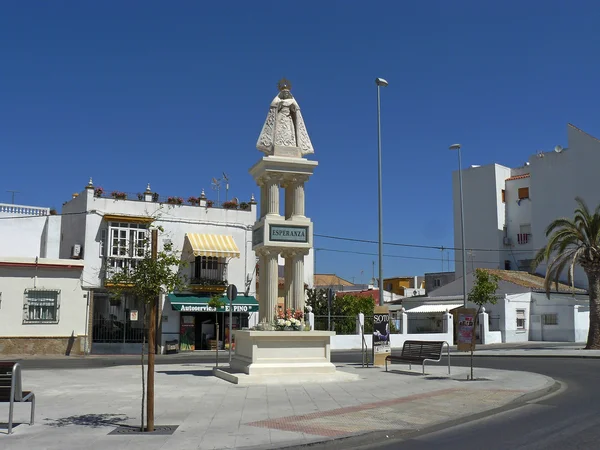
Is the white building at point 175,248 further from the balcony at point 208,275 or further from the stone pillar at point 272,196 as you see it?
the stone pillar at point 272,196

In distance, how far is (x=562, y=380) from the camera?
56.9 feet

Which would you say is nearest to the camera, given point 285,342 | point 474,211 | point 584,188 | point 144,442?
point 144,442

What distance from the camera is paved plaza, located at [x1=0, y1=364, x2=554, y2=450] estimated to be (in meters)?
8.87

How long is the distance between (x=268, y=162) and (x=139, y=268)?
28.9 feet

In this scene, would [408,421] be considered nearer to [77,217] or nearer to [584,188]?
[77,217]

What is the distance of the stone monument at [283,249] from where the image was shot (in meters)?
16.3

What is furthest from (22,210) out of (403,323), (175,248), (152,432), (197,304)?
(152,432)

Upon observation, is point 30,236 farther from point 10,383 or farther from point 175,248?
point 10,383

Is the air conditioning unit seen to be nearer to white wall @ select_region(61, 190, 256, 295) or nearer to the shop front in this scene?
white wall @ select_region(61, 190, 256, 295)

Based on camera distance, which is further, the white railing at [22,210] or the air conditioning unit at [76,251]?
the white railing at [22,210]

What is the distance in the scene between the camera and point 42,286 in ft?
107

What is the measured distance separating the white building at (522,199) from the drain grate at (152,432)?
47663 millimetres

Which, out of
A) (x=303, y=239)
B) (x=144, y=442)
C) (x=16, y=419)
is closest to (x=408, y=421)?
(x=144, y=442)

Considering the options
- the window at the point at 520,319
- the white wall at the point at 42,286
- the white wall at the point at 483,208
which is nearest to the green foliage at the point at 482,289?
the window at the point at 520,319
